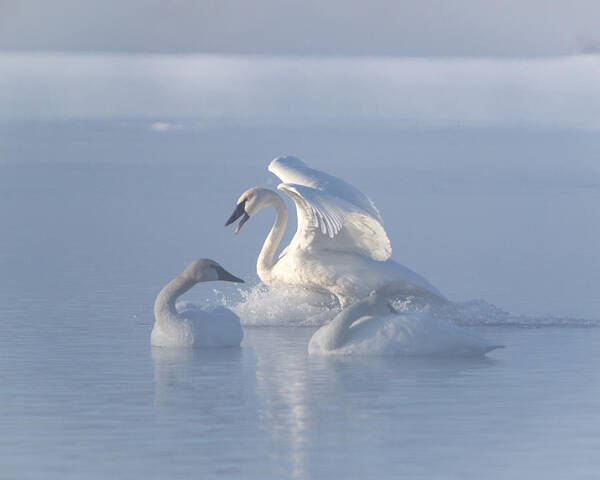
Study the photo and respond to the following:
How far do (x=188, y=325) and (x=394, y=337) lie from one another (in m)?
1.98

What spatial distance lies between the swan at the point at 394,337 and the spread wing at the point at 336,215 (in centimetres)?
196

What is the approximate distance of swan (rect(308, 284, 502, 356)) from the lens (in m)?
15.7

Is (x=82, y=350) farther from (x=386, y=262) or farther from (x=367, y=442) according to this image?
(x=367, y=442)

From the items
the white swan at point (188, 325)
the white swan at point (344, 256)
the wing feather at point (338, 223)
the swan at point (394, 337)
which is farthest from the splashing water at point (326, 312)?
the swan at point (394, 337)

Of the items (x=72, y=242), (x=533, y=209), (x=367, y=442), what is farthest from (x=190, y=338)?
(x=533, y=209)

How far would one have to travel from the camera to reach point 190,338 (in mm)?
16406

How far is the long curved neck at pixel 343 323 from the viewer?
1571 centimetres

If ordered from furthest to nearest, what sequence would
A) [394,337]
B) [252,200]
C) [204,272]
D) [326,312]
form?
[252,200] → [326,312] → [204,272] → [394,337]

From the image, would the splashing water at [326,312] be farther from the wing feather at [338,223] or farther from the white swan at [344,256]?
the wing feather at [338,223]

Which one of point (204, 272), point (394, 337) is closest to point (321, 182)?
point (204, 272)

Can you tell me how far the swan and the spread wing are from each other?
1957 mm

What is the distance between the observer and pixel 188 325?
1641 cm

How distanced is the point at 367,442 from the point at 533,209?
4343 centimetres

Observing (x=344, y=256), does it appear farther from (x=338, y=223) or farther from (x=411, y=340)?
(x=411, y=340)
